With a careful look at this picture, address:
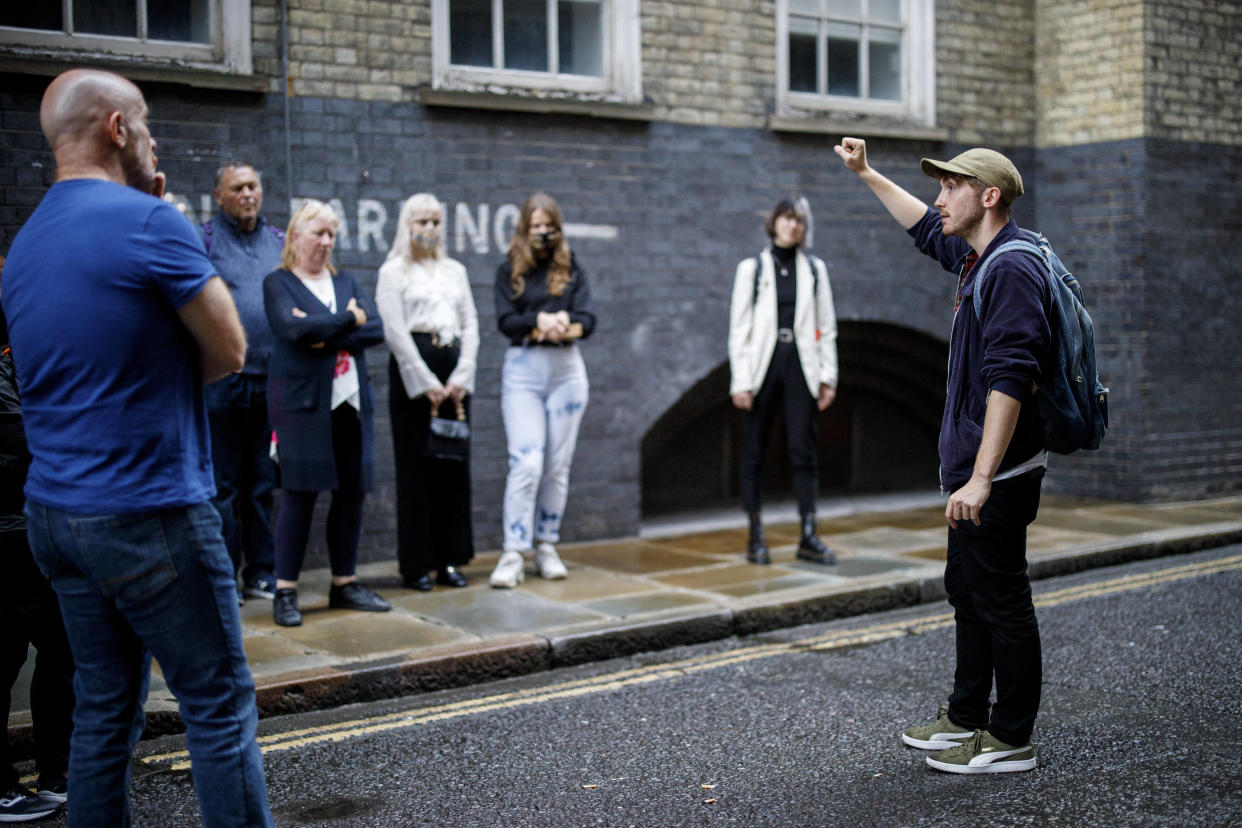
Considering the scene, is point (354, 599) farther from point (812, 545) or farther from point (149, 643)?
point (149, 643)

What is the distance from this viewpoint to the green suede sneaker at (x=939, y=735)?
438 centimetres

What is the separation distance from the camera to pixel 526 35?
853 centimetres

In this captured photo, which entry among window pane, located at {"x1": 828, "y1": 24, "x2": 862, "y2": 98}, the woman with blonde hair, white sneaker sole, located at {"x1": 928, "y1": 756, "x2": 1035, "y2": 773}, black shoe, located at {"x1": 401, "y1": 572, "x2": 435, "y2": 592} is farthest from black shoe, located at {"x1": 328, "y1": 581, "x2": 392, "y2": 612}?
window pane, located at {"x1": 828, "y1": 24, "x2": 862, "y2": 98}

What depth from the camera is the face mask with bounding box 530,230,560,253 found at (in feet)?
22.9

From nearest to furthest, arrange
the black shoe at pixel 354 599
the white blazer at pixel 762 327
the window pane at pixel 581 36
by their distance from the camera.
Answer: the black shoe at pixel 354 599
the white blazer at pixel 762 327
the window pane at pixel 581 36

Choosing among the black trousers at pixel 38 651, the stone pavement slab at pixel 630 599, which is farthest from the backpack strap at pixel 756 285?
the black trousers at pixel 38 651

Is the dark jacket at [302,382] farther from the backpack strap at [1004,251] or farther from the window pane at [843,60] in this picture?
the window pane at [843,60]

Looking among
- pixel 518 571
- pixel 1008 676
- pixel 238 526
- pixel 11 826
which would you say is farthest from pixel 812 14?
pixel 11 826

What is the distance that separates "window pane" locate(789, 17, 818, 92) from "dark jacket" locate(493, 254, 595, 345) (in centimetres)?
336

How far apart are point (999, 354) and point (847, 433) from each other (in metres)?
7.00

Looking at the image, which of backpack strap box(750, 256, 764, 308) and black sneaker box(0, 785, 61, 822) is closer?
black sneaker box(0, 785, 61, 822)

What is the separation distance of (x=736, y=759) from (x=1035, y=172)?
7649 millimetres

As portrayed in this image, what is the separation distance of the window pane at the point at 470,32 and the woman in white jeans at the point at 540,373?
1653 millimetres

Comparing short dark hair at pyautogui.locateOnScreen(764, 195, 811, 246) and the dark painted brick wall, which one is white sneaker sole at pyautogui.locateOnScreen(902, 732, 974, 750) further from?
the dark painted brick wall
